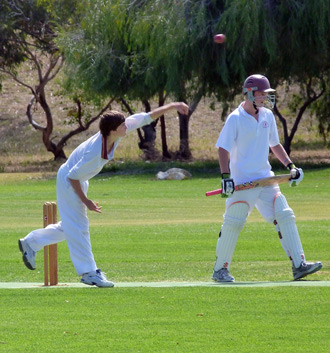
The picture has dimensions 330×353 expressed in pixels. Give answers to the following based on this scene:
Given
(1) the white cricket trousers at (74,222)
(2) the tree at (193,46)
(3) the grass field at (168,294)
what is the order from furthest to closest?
(2) the tree at (193,46) < (1) the white cricket trousers at (74,222) < (3) the grass field at (168,294)

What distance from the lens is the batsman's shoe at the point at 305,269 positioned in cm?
907

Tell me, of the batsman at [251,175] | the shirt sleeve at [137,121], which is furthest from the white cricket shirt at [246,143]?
the shirt sleeve at [137,121]

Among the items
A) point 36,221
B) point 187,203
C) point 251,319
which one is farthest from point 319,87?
point 251,319

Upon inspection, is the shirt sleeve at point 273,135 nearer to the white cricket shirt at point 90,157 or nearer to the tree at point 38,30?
the white cricket shirt at point 90,157

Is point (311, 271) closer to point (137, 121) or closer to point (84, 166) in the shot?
point (137, 121)

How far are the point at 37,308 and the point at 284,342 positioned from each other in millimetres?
2414

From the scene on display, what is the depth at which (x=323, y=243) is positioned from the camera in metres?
14.1

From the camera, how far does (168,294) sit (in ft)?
26.9

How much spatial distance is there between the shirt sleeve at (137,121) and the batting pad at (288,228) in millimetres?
1668

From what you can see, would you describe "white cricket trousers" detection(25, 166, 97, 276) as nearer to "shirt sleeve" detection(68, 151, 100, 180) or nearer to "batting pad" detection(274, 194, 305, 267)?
"shirt sleeve" detection(68, 151, 100, 180)

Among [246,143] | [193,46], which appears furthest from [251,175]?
[193,46]

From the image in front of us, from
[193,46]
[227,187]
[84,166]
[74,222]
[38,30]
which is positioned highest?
[38,30]

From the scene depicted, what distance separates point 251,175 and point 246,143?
332 mm

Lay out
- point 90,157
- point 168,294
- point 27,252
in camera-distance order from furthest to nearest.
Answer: point 27,252 → point 90,157 → point 168,294
